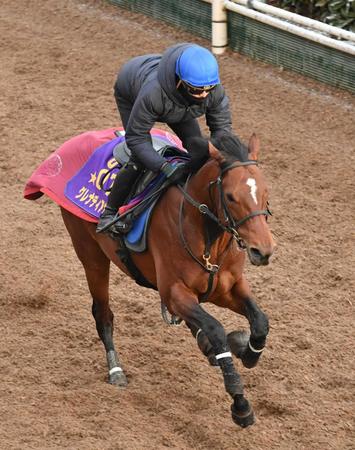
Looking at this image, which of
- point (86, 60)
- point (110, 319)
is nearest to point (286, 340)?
point (110, 319)

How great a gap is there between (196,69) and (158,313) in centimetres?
266

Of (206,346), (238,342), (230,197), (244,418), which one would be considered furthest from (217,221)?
(244,418)

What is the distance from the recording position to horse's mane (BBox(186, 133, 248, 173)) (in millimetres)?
5902

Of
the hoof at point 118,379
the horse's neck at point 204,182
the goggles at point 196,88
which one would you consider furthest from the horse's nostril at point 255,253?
the hoof at point 118,379

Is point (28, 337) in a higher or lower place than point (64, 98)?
higher

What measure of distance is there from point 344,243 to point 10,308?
115 inches

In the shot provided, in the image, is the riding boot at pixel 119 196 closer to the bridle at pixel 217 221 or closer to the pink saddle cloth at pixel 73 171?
the pink saddle cloth at pixel 73 171

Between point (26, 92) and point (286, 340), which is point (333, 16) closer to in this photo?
point (26, 92)

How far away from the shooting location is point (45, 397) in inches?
278

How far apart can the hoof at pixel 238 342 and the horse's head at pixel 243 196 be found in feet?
3.21

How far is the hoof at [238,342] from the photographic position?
21.5 feet

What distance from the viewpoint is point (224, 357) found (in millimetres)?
6129

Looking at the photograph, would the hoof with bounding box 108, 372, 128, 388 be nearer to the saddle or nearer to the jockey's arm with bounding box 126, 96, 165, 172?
the saddle

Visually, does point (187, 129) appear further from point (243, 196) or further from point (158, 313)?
point (158, 313)
